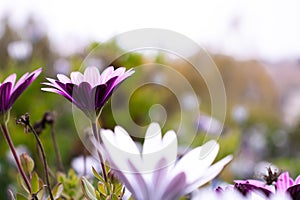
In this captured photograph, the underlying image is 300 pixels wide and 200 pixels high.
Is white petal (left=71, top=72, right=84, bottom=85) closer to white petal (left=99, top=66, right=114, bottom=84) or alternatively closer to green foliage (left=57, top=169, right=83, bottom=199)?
white petal (left=99, top=66, right=114, bottom=84)

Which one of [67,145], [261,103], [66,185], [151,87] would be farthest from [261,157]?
[66,185]

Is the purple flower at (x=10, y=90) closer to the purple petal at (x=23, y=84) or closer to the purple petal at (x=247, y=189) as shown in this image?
the purple petal at (x=23, y=84)

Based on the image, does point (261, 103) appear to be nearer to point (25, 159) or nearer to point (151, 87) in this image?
point (151, 87)

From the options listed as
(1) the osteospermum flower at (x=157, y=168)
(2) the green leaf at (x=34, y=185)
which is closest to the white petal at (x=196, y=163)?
(1) the osteospermum flower at (x=157, y=168)

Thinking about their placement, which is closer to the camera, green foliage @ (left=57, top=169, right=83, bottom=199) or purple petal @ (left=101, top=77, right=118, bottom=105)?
purple petal @ (left=101, top=77, right=118, bottom=105)

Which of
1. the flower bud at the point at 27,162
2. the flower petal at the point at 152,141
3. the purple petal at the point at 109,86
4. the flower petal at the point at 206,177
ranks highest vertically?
the purple petal at the point at 109,86

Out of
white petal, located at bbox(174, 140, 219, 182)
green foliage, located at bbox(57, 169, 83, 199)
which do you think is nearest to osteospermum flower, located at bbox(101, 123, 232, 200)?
white petal, located at bbox(174, 140, 219, 182)
